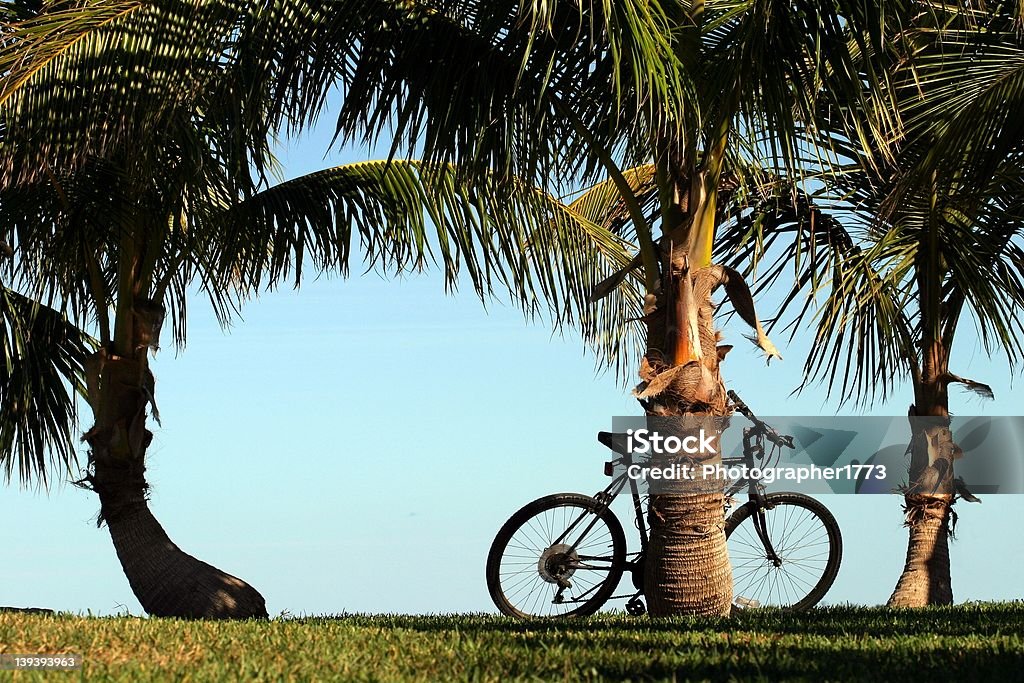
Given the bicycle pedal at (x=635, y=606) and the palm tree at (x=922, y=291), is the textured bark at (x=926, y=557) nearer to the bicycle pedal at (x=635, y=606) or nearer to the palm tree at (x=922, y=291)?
the palm tree at (x=922, y=291)

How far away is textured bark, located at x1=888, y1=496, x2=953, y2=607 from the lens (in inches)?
398

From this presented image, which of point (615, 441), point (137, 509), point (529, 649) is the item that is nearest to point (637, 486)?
point (615, 441)

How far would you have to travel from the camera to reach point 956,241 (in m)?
9.98

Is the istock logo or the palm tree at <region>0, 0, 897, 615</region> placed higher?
the palm tree at <region>0, 0, 897, 615</region>

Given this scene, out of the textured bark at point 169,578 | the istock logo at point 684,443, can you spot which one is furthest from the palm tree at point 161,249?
the istock logo at point 684,443

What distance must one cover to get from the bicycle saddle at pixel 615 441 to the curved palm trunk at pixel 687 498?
1.39ft

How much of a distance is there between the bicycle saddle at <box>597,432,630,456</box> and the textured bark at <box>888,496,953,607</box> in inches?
163

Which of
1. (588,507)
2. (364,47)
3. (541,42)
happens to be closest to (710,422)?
(588,507)

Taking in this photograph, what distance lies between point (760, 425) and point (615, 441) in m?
1.07

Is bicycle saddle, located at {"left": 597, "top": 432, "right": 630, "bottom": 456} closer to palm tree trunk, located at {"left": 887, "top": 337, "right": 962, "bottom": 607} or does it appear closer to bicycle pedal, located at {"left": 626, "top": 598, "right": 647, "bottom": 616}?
bicycle pedal, located at {"left": 626, "top": 598, "right": 647, "bottom": 616}

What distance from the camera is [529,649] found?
17.2 feet

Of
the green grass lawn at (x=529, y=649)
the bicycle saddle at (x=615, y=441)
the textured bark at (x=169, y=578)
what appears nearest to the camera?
the green grass lawn at (x=529, y=649)

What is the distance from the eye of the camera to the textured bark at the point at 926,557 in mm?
10109

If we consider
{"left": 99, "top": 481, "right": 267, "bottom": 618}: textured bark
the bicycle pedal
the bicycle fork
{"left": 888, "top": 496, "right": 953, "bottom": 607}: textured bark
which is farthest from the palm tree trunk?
{"left": 99, "top": 481, "right": 267, "bottom": 618}: textured bark
